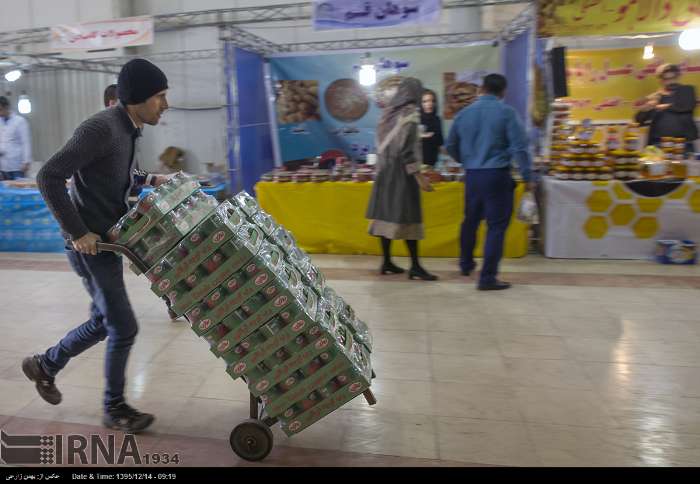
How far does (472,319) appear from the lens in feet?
12.9

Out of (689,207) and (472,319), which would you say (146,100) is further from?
(689,207)

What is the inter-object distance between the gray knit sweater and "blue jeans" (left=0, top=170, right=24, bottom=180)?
6.06 metres

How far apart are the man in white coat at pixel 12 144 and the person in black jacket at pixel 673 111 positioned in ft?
24.3

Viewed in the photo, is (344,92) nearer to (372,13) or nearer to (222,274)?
(372,13)

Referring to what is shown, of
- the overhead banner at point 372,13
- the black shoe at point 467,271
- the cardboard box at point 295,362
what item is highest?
the overhead banner at point 372,13

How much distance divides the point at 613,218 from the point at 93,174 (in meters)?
4.78

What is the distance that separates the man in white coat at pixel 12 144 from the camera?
6992mm

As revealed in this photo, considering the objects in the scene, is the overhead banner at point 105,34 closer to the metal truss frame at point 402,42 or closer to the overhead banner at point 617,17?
the metal truss frame at point 402,42

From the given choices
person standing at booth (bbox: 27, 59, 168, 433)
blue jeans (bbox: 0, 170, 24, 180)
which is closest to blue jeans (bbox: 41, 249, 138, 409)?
person standing at booth (bbox: 27, 59, 168, 433)

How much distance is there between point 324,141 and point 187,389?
605 centimetres

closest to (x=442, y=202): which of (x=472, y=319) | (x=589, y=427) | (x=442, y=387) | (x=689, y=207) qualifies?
(x=472, y=319)

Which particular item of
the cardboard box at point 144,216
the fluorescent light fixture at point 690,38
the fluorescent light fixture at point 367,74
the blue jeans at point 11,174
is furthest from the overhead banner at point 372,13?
the cardboard box at point 144,216

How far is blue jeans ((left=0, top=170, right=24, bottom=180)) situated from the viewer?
7.34 meters
